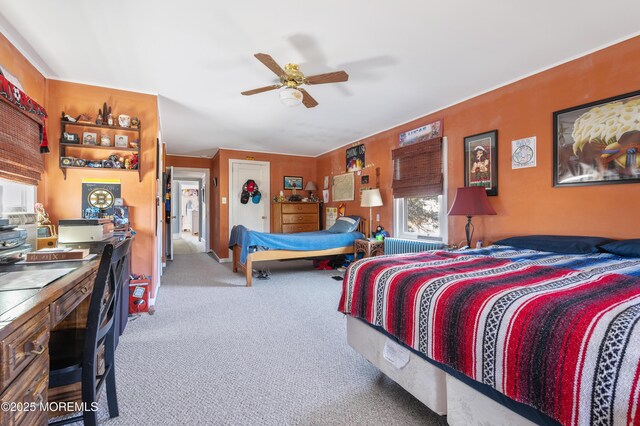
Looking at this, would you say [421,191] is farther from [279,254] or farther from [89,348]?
[89,348]

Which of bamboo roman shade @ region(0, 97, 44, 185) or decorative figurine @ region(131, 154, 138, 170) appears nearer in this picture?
bamboo roman shade @ region(0, 97, 44, 185)

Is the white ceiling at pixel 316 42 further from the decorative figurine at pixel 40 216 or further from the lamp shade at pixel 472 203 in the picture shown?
the decorative figurine at pixel 40 216

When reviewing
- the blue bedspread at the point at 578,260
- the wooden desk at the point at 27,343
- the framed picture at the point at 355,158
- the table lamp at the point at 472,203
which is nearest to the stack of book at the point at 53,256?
the wooden desk at the point at 27,343

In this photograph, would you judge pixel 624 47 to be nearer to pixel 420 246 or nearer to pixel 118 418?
pixel 420 246

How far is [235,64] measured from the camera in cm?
261

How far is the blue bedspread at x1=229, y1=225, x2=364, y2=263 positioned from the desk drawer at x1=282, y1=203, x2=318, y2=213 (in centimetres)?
150

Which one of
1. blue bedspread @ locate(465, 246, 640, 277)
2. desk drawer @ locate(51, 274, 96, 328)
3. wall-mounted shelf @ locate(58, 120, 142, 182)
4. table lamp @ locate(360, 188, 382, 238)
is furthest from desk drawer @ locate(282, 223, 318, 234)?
desk drawer @ locate(51, 274, 96, 328)

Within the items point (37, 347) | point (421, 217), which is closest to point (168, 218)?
point (421, 217)

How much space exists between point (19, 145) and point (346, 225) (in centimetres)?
406

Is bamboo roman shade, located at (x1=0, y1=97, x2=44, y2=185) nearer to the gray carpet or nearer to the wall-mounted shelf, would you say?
the wall-mounted shelf

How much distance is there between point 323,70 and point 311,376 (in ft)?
8.39

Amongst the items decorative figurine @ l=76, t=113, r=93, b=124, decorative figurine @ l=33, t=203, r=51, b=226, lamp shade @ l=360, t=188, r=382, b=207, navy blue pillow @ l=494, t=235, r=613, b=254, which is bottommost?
navy blue pillow @ l=494, t=235, r=613, b=254

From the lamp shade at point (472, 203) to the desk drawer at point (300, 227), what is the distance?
3.85 metres

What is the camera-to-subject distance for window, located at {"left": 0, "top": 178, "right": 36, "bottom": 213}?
219 centimetres
